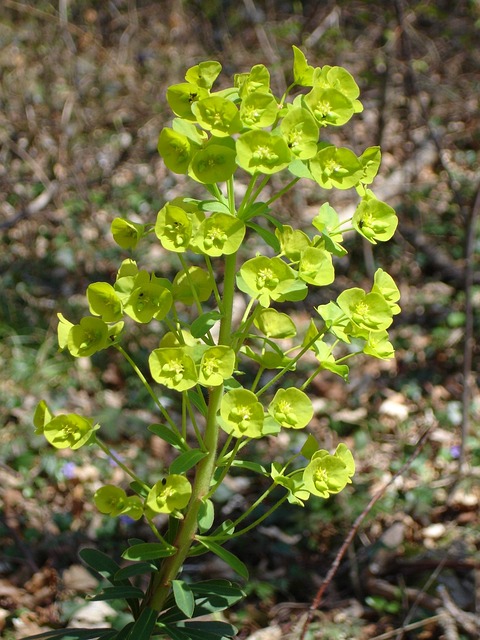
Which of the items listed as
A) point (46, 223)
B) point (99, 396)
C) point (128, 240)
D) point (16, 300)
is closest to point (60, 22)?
point (46, 223)

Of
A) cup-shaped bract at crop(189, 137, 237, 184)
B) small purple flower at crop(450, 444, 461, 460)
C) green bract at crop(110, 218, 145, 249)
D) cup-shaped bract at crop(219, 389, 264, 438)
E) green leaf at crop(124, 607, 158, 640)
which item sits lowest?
small purple flower at crop(450, 444, 461, 460)

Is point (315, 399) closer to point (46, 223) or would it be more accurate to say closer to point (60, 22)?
point (46, 223)

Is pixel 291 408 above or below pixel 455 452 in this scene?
above

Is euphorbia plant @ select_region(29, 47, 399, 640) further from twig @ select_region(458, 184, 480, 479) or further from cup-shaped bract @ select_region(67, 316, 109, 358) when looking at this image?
twig @ select_region(458, 184, 480, 479)

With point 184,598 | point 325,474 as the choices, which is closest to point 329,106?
point 325,474

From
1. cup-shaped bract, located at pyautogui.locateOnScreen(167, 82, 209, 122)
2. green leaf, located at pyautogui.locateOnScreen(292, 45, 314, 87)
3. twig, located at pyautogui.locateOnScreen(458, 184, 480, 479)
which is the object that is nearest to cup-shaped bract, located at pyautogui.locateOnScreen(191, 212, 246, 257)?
cup-shaped bract, located at pyautogui.locateOnScreen(167, 82, 209, 122)

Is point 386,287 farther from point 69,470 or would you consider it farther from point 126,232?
point 69,470
